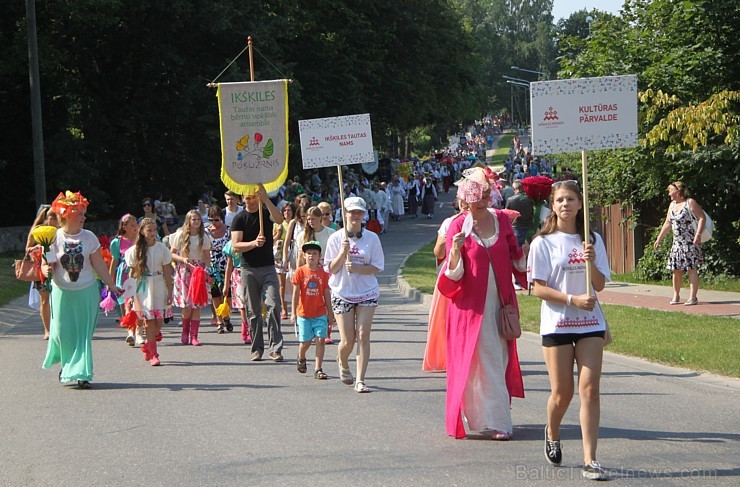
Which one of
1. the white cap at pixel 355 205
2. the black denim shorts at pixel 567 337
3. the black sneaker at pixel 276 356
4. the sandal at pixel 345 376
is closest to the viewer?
the black denim shorts at pixel 567 337

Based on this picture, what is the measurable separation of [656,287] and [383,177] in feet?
132

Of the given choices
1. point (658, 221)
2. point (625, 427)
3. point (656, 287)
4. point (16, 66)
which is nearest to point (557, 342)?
point (625, 427)

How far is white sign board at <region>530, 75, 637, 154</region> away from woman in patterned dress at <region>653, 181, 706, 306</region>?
8323 millimetres

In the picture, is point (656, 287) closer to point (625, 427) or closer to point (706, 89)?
point (706, 89)

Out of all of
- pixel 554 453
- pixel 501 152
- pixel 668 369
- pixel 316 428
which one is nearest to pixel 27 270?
pixel 316 428

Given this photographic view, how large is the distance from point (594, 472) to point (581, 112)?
283cm

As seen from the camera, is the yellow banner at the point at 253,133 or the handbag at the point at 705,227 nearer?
the yellow banner at the point at 253,133

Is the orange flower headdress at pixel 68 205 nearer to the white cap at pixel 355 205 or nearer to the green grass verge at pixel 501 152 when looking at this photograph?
the white cap at pixel 355 205

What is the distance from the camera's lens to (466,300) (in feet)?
26.7

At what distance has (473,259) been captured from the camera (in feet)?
26.6

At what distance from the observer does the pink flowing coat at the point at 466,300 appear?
809 cm

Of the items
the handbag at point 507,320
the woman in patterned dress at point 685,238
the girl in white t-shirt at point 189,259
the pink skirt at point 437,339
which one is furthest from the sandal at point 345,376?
the woman in patterned dress at point 685,238

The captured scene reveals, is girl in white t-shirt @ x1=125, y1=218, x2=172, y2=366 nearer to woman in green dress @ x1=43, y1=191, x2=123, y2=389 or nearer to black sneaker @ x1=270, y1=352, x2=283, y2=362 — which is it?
black sneaker @ x1=270, y1=352, x2=283, y2=362

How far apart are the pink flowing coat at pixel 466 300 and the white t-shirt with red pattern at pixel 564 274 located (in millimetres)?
905
